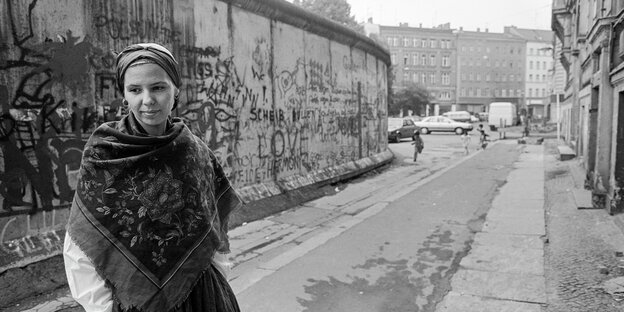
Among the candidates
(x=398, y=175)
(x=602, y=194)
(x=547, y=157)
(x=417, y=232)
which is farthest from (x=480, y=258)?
(x=547, y=157)

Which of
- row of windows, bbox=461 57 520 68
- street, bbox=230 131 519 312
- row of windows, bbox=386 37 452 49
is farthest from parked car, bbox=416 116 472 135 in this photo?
row of windows, bbox=461 57 520 68

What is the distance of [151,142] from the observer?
1.93 meters

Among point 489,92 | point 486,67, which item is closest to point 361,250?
point 486,67

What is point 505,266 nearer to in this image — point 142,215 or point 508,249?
point 508,249

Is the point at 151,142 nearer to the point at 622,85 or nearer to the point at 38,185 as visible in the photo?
the point at 38,185

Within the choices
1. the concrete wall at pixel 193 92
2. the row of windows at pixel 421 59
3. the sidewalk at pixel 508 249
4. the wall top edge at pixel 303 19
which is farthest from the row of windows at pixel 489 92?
the sidewalk at pixel 508 249

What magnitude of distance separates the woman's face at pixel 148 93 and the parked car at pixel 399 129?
1107 inches

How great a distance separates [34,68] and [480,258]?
564cm

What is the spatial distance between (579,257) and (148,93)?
598 centimetres

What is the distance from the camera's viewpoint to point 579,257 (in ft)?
19.8

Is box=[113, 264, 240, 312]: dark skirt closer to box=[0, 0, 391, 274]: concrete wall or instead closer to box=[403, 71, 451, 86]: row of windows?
box=[0, 0, 391, 274]: concrete wall

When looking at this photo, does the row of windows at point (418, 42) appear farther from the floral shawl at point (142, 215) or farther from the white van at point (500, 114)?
the floral shawl at point (142, 215)

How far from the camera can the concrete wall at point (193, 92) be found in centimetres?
474

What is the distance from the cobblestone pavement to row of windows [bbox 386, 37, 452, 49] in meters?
77.7
